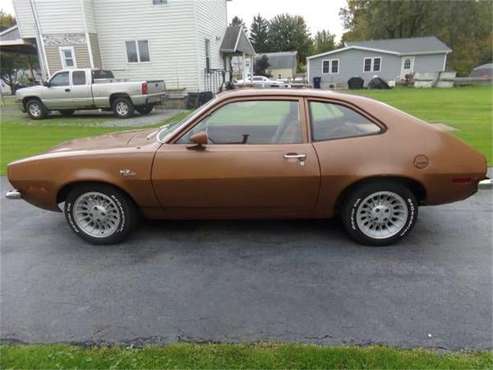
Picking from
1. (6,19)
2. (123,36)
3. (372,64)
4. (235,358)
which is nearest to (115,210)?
(235,358)

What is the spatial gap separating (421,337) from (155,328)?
5.95 ft

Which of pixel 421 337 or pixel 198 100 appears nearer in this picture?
pixel 421 337

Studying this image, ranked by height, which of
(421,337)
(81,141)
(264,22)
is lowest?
(421,337)

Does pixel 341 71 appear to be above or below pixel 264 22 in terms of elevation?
below

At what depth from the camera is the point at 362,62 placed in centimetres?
3469

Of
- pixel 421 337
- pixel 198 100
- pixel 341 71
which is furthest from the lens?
pixel 341 71

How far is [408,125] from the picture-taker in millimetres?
3258

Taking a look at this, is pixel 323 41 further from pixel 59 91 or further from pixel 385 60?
pixel 59 91

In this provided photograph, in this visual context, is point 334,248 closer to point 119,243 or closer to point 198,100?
point 119,243

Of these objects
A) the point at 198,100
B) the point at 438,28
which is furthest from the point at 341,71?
the point at 198,100

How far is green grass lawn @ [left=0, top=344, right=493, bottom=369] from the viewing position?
2115mm

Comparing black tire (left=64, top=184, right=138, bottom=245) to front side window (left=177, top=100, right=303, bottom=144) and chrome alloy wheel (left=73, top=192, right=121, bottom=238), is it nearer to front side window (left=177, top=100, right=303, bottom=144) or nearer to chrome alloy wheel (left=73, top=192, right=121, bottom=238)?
chrome alloy wheel (left=73, top=192, right=121, bottom=238)

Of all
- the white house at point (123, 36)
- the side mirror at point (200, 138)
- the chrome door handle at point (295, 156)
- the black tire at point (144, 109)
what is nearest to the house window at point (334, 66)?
the white house at point (123, 36)

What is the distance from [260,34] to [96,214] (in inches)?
2843
